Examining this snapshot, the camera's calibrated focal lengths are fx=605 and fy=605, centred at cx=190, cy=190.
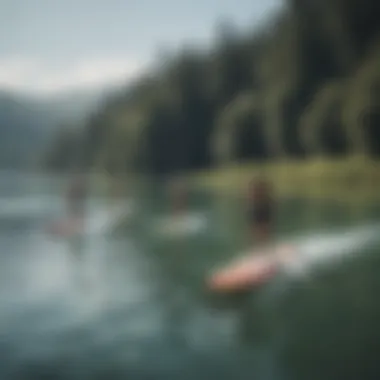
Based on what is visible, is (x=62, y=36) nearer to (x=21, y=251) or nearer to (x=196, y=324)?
(x=21, y=251)

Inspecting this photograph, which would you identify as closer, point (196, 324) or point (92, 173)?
point (196, 324)

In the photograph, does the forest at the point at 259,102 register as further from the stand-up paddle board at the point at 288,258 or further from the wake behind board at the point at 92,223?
the stand-up paddle board at the point at 288,258

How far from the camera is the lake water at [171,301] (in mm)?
1493

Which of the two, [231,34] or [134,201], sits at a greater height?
[231,34]

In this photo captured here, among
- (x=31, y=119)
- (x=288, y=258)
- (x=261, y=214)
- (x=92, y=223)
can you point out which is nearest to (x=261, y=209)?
(x=261, y=214)

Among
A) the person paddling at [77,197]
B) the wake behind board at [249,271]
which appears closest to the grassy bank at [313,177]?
the wake behind board at [249,271]

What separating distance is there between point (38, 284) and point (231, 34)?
2.75 feet

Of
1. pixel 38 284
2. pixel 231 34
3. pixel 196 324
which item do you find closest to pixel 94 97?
pixel 231 34

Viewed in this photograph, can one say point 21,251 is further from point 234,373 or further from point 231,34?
point 231,34

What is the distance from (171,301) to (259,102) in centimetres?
59

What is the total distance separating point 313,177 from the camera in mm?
1676

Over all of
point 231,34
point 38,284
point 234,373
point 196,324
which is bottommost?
point 234,373

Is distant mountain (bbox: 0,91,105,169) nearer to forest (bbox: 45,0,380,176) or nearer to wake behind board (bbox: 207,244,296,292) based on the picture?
forest (bbox: 45,0,380,176)

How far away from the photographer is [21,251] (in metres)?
1.56
